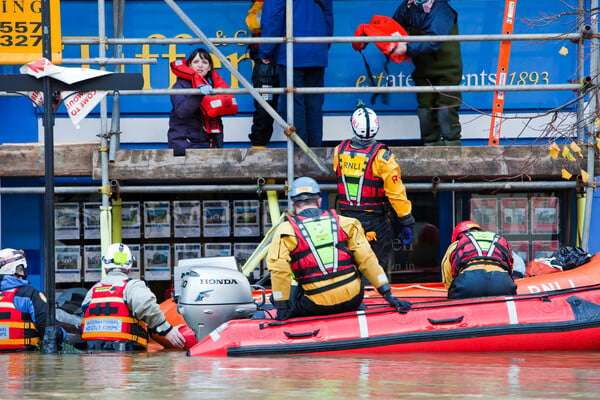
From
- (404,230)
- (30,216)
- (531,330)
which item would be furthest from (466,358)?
(30,216)

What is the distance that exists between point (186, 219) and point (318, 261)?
401 cm

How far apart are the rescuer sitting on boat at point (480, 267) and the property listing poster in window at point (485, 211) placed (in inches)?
109

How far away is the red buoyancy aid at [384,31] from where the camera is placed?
10.3m

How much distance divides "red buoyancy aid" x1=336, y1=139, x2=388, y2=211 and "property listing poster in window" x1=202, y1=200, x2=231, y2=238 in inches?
98.9

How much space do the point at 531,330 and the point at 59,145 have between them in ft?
16.3

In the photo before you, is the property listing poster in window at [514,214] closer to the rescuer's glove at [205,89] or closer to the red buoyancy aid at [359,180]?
the red buoyancy aid at [359,180]

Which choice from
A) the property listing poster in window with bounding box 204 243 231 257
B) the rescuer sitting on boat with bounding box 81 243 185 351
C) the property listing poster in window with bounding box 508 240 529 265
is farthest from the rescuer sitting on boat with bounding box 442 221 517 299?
the property listing poster in window with bounding box 204 243 231 257

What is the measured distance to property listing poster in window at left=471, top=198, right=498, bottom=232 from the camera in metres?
11.5

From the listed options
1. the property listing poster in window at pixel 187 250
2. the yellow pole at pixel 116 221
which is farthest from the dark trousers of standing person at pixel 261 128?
the yellow pole at pixel 116 221

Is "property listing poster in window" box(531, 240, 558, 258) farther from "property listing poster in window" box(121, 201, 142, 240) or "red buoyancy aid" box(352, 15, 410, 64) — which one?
"property listing poster in window" box(121, 201, 142, 240)

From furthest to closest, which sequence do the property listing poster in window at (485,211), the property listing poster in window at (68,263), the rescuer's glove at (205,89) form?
the property listing poster in window at (68,263) < the property listing poster in window at (485,211) < the rescuer's glove at (205,89)

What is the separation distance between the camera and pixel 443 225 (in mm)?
11602

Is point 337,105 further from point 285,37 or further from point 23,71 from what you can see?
point 23,71

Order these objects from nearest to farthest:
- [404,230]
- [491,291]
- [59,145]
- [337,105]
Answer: [491,291]
[404,230]
[59,145]
[337,105]
